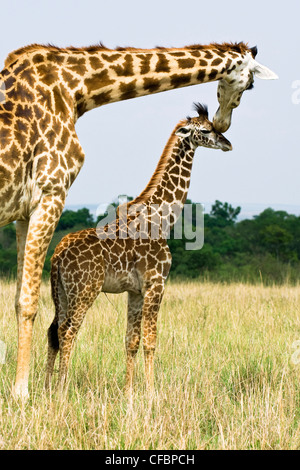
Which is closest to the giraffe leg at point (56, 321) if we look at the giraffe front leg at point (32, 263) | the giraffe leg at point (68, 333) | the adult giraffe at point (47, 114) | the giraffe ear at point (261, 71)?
the giraffe leg at point (68, 333)

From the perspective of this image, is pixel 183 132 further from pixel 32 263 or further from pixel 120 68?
pixel 32 263

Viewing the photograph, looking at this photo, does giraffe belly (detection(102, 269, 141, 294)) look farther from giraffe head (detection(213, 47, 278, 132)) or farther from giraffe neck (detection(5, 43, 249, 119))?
giraffe head (detection(213, 47, 278, 132))

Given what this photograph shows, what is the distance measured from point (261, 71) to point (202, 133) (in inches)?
34.4

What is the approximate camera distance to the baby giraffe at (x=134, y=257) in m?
6.03

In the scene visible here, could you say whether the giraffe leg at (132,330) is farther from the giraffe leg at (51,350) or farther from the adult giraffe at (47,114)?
the adult giraffe at (47,114)

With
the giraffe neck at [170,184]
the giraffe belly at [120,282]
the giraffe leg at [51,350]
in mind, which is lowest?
the giraffe leg at [51,350]

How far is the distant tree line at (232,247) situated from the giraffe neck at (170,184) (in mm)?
11271

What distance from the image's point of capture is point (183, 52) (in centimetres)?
643

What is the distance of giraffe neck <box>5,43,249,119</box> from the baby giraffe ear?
1.57 feet

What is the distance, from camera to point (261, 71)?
6574 mm

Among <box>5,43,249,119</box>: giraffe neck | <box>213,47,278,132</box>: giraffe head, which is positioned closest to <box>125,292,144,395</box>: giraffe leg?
<box>5,43,249,119</box>: giraffe neck

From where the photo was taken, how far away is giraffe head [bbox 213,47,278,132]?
21.3ft

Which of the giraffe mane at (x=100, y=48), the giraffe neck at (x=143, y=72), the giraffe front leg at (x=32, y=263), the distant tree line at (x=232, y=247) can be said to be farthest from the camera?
the distant tree line at (x=232, y=247)

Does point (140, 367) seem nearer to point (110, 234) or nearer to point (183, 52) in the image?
point (110, 234)
